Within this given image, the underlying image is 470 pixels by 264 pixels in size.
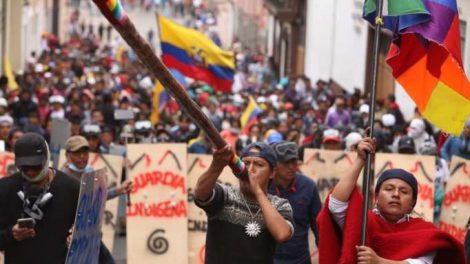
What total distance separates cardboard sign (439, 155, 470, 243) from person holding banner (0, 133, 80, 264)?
17.8ft

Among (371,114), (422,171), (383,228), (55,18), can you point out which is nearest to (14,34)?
(422,171)

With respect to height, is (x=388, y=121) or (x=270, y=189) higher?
(x=270, y=189)

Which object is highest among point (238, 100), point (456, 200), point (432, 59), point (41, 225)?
point (432, 59)

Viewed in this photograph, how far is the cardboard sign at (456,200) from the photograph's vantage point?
37.1 feet

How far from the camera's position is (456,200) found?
11.4m

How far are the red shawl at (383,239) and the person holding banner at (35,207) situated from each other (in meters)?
1.43

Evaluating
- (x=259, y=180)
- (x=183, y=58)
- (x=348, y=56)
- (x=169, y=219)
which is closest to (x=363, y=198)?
(x=259, y=180)

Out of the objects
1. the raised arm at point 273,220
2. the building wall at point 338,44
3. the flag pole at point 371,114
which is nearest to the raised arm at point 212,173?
the raised arm at point 273,220

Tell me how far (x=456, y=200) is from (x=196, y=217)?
2204 millimetres

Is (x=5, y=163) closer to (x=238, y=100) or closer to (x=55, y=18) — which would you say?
(x=238, y=100)

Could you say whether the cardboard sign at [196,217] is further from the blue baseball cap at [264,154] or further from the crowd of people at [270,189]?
the blue baseball cap at [264,154]

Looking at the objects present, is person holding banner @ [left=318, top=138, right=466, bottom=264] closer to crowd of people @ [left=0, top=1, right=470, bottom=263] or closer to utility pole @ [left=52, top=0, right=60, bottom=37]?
crowd of people @ [left=0, top=1, right=470, bottom=263]

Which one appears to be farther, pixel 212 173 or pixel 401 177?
pixel 212 173

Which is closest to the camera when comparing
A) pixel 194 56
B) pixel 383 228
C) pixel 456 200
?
pixel 383 228
